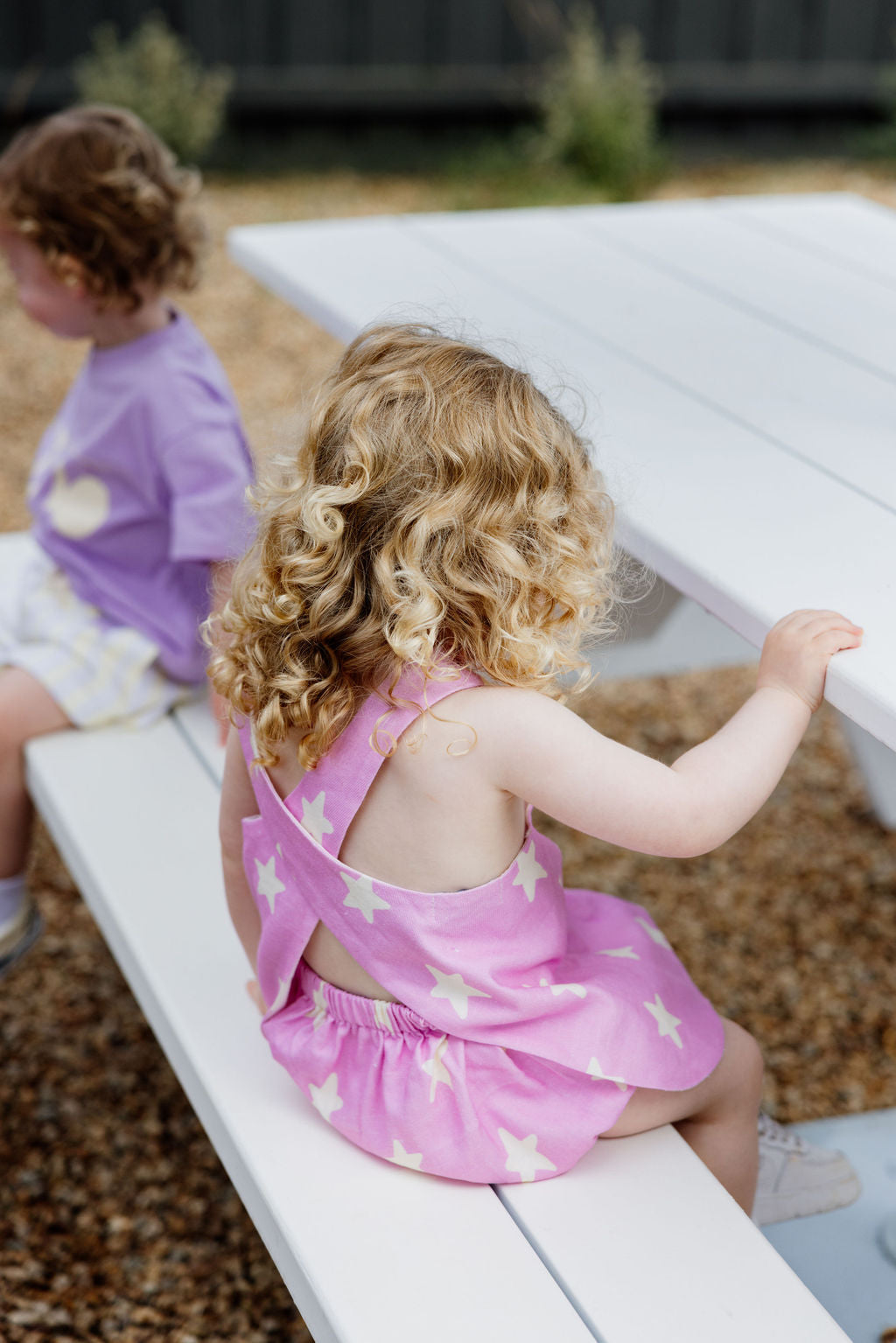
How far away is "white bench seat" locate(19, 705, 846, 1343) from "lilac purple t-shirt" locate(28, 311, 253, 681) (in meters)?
0.57

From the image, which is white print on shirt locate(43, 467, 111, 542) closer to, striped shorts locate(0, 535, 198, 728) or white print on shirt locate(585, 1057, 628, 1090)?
striped shorts locate(0, 535, 198, 728)

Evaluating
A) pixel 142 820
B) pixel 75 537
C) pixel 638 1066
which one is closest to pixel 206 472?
pixel 75 537

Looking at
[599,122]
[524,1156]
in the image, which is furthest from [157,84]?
[524,1156]

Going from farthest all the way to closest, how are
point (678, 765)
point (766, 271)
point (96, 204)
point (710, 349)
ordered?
point (766, 271), point (96, 204), point (710, 349), point (678, 765)

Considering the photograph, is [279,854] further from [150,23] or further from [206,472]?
[150,23]

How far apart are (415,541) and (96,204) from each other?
111 cm

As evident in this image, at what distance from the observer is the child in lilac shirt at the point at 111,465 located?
1893 millimetres

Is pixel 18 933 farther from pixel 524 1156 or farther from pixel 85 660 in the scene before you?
pixel 524 1156

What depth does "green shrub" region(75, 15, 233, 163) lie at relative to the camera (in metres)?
5.73

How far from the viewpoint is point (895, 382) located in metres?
1.75

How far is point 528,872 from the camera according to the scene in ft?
4.19

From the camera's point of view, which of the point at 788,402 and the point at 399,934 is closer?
the point at 399,934

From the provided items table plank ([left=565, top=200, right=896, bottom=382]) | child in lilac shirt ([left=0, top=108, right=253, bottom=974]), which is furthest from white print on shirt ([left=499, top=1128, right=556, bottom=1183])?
table plank ([left=565, top=200, right=896, bottom=382])

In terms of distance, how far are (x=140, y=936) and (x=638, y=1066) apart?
1.86ft
